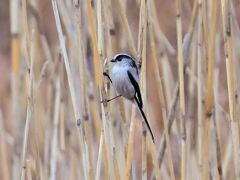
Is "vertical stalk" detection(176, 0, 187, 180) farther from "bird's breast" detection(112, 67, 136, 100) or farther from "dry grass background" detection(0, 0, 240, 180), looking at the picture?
"bird's breast" detection(112, 67, 136, 100)

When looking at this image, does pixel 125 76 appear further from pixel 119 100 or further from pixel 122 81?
pixel 119 100

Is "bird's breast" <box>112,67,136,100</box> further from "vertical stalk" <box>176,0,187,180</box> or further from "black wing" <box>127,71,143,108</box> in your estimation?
"vertical stalk" <box>176,0,187,180</box>

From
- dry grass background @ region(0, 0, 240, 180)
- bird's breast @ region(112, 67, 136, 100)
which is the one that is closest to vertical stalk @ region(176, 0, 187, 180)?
dry grass background @ region(0, 0, 240, 180)

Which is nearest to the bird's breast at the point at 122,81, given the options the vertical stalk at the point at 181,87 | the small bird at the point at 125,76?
the small bird at the point at 125,76

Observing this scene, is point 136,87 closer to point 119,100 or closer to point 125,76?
point 125,76

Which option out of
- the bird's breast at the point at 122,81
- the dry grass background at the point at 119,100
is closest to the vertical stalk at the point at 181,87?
the dry grass background at the point at 119,100

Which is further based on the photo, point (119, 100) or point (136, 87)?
point (119, 100)

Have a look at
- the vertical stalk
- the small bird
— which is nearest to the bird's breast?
the small bird

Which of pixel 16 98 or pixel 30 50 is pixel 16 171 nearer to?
pixel 16 98

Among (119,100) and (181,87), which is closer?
(181,87)

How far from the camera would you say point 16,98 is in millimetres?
1416

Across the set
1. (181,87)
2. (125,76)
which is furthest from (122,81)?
(181,87)

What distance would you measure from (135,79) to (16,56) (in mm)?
509

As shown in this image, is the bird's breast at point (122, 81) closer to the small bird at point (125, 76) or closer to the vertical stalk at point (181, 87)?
the small bird at point (125, 76)
